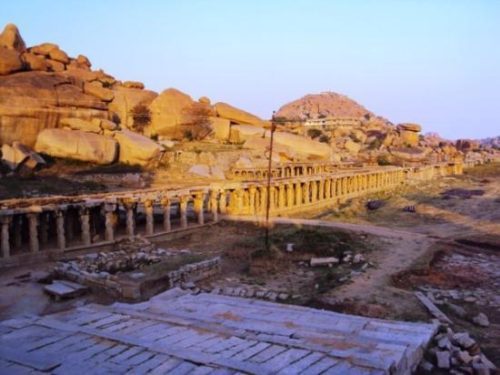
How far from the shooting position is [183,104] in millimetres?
54219

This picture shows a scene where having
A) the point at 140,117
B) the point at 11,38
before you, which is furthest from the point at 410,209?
the point at 11,38

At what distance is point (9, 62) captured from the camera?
40.9 metres

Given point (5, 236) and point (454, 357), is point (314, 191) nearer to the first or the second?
point (5, 236)

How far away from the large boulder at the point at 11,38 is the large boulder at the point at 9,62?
21.4 feet

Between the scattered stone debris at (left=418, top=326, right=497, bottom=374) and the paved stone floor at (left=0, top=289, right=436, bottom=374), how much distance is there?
0.80 ft

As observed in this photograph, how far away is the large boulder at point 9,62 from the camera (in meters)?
40.3

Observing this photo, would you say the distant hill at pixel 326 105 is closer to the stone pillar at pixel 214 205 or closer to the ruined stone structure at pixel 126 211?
the ruined stone structure at pixel 126 211

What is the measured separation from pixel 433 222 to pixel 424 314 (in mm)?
18187

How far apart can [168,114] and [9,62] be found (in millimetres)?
16838

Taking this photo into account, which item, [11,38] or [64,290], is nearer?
[64,290]


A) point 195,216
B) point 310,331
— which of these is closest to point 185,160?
point 195,216

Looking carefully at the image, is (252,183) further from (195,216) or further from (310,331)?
(310,331)

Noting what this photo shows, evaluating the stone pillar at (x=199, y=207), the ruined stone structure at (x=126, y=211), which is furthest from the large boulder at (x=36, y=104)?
the stone pillar at (x=199, y=207)

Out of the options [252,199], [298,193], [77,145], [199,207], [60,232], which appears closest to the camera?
[60,232]
